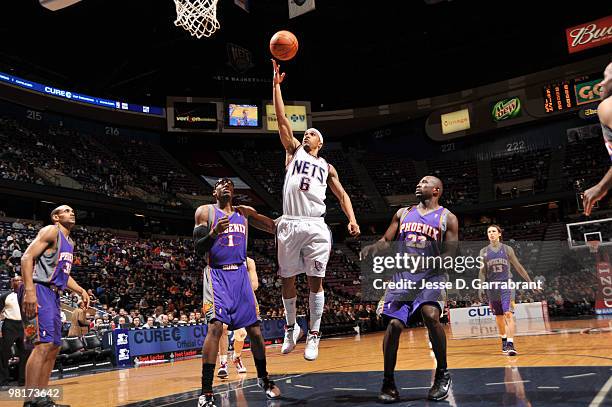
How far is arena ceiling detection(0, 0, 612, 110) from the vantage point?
2391 cm

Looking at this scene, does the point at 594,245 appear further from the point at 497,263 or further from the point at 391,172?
the point at 391,172

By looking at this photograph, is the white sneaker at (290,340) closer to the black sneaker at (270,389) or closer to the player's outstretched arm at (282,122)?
the black sneaker at (270,389)

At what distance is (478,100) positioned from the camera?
31906mm

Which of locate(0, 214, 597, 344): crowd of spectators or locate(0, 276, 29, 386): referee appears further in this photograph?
locate(0, 214, 597, 344): crowd of spectators

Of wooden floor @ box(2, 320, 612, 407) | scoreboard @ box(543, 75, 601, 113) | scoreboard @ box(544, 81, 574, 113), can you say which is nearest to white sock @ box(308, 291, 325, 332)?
wooden floor @ box(2, 320, 612, 407)

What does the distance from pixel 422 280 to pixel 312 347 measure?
140 centimetres

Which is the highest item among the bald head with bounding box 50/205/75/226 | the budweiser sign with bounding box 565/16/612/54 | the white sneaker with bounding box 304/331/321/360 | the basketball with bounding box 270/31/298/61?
the budweiser sign with bounding box 565/16/612/54

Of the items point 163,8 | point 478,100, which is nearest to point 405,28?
point 478,100

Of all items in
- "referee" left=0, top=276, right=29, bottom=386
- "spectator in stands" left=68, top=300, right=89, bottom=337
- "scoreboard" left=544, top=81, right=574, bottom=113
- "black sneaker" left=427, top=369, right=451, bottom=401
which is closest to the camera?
"black sneaker" left=427, top=369, right=451, bottom=401

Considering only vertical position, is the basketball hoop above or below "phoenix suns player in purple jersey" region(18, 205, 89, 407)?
above

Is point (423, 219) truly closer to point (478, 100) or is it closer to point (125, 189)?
point (125, 189)

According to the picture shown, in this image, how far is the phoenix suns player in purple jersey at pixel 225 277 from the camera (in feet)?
16.7

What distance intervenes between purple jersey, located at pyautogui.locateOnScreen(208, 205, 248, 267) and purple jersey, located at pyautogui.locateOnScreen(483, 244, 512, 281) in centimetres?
557

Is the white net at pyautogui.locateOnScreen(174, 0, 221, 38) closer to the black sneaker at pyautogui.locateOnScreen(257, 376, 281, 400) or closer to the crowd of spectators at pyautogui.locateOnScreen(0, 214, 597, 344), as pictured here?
the crowd of spectators at pyautogui.locateOnScreen(0, 214, 597, 344)
